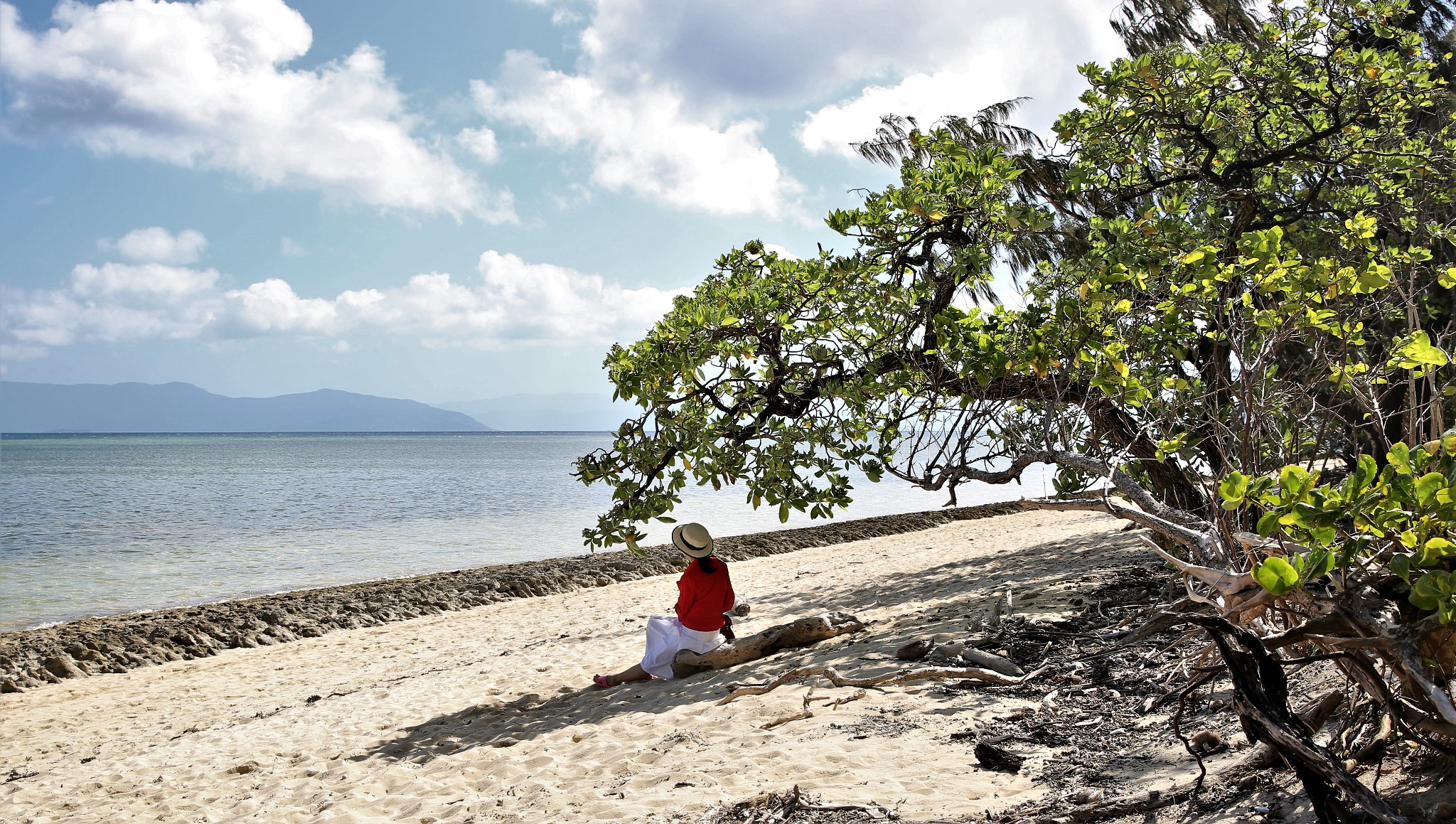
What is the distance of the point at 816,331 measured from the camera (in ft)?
22.1

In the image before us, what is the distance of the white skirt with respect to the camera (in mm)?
7656

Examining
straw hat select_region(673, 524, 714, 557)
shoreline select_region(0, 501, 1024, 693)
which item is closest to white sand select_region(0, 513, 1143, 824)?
shoreline select_region(0, 501, 1024, 693)

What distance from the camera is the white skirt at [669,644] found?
25.1ft

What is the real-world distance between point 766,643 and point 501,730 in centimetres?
237

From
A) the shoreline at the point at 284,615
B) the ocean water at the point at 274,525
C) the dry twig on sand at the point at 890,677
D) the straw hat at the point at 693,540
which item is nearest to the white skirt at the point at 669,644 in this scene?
the straw hat at the point at 693,540

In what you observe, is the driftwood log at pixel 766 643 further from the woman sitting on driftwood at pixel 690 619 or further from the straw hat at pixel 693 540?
the straw hat at pixel 693 540

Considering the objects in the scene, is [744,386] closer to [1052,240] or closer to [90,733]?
[90,733]

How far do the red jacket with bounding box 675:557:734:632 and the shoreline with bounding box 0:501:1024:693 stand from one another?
2.36 feet

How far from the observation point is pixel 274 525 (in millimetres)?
25047

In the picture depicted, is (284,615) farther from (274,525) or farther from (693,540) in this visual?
(274,525)

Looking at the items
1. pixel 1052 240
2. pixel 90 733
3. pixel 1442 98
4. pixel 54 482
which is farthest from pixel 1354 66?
pixel 54 482

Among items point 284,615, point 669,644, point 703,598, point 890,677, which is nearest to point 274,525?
point 284,615

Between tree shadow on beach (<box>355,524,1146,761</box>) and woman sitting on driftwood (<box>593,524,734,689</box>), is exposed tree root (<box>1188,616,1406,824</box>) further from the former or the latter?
woman sitting on driftwood (<box>593,524,734,689</box>)

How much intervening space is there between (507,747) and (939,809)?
351 centimetres
